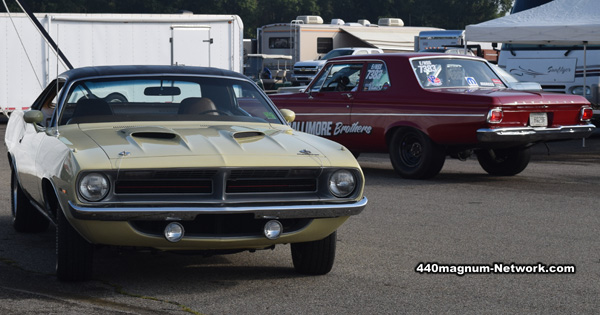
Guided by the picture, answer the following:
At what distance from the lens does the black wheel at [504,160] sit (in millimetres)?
12945

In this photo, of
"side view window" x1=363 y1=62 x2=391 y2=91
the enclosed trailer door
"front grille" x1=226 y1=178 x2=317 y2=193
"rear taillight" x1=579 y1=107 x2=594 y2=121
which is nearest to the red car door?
"side view window" x1=363 y1=62 x2=391 y2=91

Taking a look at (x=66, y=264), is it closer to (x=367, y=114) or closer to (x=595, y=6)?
(x=367, y=114)

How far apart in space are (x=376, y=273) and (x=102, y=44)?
16.2m

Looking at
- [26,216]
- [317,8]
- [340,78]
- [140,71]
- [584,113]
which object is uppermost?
[317,8]

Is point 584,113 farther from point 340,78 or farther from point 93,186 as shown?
point 93,186

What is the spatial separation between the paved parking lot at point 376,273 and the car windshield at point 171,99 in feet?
3.30

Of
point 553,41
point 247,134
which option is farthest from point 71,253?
point 553,41

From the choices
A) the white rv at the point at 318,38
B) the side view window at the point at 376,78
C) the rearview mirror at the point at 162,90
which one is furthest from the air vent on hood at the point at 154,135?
the white rv at the point at 318,38

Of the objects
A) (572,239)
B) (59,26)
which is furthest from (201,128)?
(59,26)

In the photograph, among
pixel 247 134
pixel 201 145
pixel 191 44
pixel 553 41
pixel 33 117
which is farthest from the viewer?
pixel 191 44

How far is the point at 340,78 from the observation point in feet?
43.7

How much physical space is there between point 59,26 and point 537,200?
13.6m

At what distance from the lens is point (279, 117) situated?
746cm

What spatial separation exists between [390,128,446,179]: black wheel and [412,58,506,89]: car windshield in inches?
26.3
